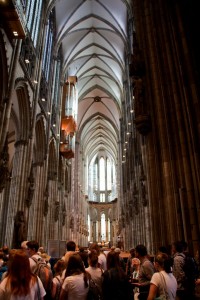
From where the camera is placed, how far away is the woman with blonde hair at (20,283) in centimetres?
231

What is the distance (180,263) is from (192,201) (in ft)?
12.6

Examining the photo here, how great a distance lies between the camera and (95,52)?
97.9ft

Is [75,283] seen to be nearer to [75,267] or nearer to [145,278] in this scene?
[75,267]

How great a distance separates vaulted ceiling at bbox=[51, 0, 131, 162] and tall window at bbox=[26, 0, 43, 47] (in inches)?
95.4

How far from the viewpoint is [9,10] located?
35.4 feet

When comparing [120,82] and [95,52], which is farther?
[120,82]

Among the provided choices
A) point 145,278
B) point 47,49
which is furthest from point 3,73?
point 145,278

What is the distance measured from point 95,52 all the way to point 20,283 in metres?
30.0

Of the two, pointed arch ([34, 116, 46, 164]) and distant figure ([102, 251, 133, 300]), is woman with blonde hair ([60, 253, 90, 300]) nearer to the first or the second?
distant figure ([102, 251, 133, 300])

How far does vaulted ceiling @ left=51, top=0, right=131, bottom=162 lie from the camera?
23.6m

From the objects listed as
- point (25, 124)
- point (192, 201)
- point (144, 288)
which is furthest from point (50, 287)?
point (25, 124)

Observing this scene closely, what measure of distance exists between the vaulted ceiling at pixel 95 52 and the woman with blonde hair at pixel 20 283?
21434 mm

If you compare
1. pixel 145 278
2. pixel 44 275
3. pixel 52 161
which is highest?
pixel 52 161

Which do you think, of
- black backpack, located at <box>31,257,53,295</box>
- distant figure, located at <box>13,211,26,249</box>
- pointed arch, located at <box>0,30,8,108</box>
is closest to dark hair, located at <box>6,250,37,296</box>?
black backpack, located at <box>31,257,53,295</box>
